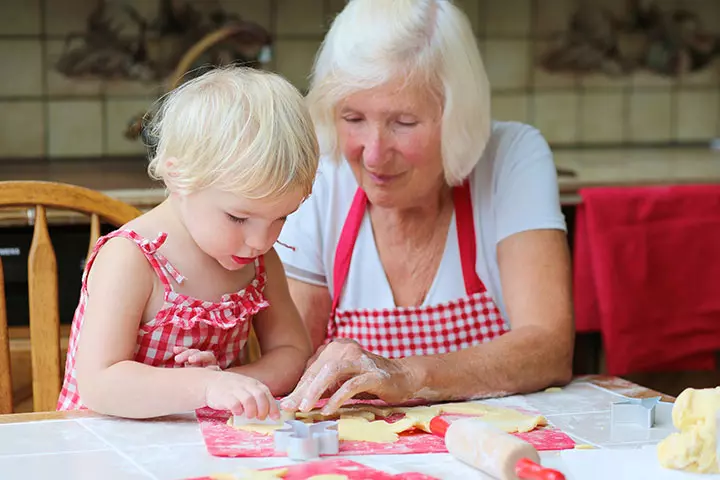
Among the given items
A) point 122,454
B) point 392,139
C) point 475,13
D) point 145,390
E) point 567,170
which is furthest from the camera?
point 475,13

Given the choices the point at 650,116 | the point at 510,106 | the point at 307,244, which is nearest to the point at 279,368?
the point at 307,244

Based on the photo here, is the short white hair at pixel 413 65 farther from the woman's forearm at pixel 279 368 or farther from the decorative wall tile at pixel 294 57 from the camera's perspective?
the decorative wall tile at pixel 294 57

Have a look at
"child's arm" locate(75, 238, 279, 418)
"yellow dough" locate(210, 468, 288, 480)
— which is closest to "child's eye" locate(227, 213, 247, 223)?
"child's arm" locate(75, 238, 279, 418)

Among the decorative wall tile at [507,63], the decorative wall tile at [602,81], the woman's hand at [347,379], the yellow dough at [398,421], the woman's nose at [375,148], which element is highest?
the decorative wall tile at [507,63]

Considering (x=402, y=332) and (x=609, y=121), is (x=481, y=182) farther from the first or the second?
(x=609, y=121)

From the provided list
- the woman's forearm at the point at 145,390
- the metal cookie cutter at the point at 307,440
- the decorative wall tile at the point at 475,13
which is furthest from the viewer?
the decorative wall tile at the point at 475,13

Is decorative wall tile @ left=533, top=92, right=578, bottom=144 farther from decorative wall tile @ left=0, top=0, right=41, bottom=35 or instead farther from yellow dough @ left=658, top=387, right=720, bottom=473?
yellow dough @ left=658, top=387, right=720, bottom=473

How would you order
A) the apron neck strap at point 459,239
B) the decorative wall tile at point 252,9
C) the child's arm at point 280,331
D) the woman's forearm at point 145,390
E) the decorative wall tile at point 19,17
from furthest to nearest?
the decorative wall tile at point 252,9
the decorative wall tile at point 19,17
the apron neck strap at point 459,239
the child's arm at point 280,331
the woman's forearm at point 145,390

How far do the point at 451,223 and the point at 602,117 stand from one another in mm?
1680

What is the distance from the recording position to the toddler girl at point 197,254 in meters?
1.21

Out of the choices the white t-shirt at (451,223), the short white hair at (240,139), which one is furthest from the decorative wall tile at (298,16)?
the short white hair at (240,139)

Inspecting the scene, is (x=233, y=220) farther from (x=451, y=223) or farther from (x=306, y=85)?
(x=306, y=85)

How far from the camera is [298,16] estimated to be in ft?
10.0

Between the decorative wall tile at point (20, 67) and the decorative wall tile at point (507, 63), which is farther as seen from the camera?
the decorative wall tile at point (507, 63)
